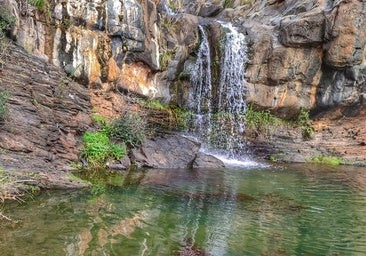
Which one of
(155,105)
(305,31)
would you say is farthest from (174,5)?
(155,105)

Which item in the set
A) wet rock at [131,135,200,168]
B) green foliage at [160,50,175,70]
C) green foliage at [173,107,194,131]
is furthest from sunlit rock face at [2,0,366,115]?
wet rock at [131,135,200,168]

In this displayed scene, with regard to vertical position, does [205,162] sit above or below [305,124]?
below

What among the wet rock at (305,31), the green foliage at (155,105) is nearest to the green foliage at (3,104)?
the green foliage at (155,105)

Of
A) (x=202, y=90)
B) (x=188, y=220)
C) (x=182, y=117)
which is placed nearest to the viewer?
(x=188, y=220)

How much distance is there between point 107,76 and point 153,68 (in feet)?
7.32

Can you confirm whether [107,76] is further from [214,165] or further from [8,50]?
[214,165]

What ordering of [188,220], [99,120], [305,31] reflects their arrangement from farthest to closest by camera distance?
[305,31] → [99,120] → [188,220]

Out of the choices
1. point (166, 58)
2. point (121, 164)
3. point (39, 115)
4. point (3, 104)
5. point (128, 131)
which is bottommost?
point (121, 164)

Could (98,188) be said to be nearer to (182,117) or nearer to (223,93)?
(182,117)

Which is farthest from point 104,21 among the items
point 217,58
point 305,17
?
point 305,17

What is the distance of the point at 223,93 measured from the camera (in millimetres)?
17938

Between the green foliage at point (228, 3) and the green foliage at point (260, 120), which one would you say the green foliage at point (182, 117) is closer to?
the green foliage at point (260, 120)

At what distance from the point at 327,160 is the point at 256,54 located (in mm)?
5917

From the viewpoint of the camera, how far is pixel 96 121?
13203 mm
